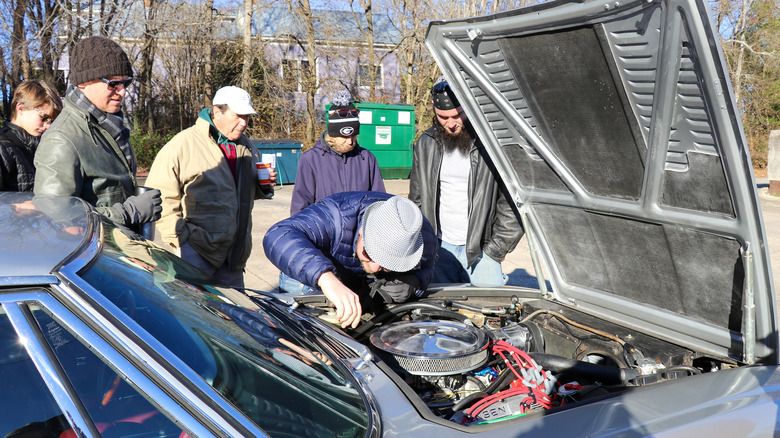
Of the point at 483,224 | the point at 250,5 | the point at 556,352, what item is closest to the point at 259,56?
the point at 250,5

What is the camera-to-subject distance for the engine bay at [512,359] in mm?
1876

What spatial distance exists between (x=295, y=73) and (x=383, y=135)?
20.3 ft

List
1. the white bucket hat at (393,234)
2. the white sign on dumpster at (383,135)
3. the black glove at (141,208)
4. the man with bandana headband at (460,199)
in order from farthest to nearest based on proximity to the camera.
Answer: the white sign on dumpster at (383,135) → the man with bandana headband at (460,199) → the black glove at (141,208) → the white bucket hat at (393,234)

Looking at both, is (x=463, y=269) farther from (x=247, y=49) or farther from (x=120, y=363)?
(x=247, y=49)

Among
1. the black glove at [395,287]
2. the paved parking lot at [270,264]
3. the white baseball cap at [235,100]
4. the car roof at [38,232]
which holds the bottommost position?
the paved parking lot at [270,264]

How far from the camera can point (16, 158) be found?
10.3ft

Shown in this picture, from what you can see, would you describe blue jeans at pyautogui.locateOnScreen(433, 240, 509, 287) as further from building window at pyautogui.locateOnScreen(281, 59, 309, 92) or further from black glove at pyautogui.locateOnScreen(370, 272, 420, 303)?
building window at pyautogui.locateOnScreen(281, 59, 309, 92)

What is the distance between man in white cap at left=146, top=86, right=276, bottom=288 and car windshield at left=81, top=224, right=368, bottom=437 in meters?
1.52

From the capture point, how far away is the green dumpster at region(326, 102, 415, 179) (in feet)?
41.8

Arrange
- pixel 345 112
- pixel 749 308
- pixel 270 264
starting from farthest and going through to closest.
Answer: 1. pixel 270 264
2. pixel 345 112
3. pixel 749 308

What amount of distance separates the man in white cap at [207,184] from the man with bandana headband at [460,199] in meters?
1.15

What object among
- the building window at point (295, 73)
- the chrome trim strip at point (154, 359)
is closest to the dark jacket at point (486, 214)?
the chrome trim strip at point (154, 359)

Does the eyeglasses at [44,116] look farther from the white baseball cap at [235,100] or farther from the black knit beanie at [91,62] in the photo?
the white baseball cap at [235,100]

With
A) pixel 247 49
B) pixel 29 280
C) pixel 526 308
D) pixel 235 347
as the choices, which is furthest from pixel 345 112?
pixel 247 49
